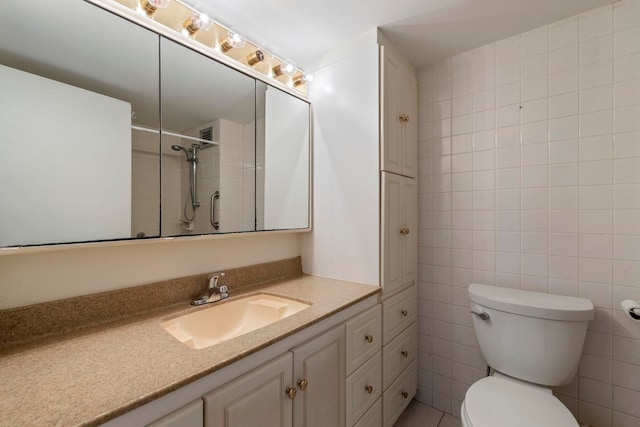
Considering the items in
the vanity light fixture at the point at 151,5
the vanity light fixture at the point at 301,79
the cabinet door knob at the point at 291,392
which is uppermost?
the vanity light fixture at the point at 301,79

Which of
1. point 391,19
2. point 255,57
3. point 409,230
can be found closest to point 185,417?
point 409,230

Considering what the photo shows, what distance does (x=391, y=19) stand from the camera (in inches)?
53.4

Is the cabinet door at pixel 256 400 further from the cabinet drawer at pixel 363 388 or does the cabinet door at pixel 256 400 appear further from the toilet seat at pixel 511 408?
the toilet seat at pixel 511 408

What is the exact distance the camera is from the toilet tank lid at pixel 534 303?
1170 mm

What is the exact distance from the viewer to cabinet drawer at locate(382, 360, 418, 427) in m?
1.45

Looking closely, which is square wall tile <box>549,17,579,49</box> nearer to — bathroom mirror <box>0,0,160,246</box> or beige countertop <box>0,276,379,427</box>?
beige countertop <box>0,276,379,427</box>

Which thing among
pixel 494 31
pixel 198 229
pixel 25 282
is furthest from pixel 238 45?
pixel 494 31

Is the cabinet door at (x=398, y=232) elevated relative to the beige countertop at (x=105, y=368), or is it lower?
elevated

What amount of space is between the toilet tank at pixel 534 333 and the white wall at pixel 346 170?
1.97 feet

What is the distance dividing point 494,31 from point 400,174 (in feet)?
2.94

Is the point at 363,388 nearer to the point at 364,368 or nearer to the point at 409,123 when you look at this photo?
the point at 364,368

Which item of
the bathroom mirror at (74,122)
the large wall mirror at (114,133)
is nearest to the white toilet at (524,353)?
the large wall mirror at (114,133)

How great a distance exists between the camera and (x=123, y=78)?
1.00m

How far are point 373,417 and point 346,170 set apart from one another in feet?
4.20
